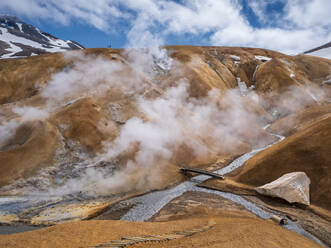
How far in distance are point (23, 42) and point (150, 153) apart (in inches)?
4260

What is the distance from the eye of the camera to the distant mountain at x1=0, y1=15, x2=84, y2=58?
245ft

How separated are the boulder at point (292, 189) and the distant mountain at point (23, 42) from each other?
8148 centimetres

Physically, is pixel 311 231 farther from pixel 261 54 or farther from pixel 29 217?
pixel 261 54

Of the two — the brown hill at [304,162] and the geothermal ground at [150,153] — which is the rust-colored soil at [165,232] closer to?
the geothermal ground at [150,153]

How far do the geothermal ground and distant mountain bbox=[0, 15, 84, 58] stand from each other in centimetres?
5685

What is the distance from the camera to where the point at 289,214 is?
38.9 ft

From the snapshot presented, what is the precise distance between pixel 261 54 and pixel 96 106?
42508 mm

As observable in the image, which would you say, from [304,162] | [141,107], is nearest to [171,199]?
[304,162]

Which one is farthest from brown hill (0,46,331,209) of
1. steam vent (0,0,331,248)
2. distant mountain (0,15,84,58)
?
distant mountain (0,15,84,58)

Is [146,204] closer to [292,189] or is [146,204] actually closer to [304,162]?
[292,189]

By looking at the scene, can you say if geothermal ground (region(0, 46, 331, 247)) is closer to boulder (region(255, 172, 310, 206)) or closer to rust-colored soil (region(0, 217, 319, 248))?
rust-colored soil (region(0, 217, 319, 248))

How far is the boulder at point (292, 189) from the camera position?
12.6 meters

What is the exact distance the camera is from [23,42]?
95250mm

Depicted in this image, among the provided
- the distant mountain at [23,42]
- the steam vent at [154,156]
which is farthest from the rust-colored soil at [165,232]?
the distant mountain at [23,42]
